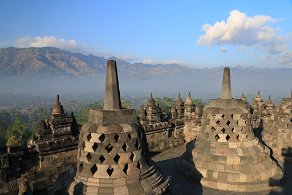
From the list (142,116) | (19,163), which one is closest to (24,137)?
(142,116)

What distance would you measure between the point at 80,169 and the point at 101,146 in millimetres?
999

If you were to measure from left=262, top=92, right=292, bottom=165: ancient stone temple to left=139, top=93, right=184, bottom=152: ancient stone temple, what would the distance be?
6545 millimetres

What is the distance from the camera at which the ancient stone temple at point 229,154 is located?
12914 mm

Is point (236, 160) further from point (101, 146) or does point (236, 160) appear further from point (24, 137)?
point (24, 137)

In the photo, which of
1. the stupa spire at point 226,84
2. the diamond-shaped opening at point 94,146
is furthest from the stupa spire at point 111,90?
the stupa spire at point 226,84

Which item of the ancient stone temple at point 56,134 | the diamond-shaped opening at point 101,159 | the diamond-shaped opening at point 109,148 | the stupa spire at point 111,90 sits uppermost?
the stupa spire at point 111,90

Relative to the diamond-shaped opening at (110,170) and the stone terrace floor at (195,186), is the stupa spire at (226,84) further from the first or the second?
the diamond-shaped opening at (110,170)

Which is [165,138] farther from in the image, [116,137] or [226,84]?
[116,137]

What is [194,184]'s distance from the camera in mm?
13562

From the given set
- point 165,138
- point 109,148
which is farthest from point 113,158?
point 165,138

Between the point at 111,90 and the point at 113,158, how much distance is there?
6.43ft

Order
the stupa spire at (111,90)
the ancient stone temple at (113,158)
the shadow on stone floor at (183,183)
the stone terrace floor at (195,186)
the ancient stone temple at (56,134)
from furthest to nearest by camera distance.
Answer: the ancient stone temple at (56,134)
the shadow on stone floor at (183,183)
the stone terrace floor at (195,186)
the stupa spire at (111,90)
the ancient stone temple at (113,158)

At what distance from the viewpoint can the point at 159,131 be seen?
20.7 m

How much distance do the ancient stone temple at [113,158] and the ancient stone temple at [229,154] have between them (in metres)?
5.68
